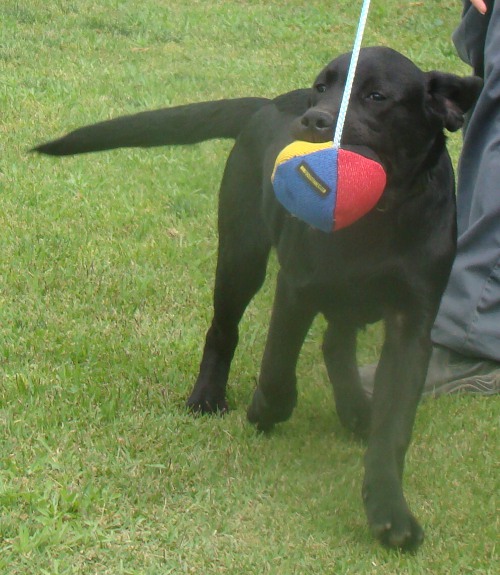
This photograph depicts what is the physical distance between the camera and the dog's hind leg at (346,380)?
3.44m

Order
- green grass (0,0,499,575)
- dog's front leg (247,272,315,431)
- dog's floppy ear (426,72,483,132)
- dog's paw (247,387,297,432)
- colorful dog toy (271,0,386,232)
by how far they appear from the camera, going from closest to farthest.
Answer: colorful dog toy (271,0,386,232) → green grass (0,0,499,575) → dog's floppy ear (426,72,483,132) → dog's front leg (247,272,315,431) → dog's paw (247,387,297,432)

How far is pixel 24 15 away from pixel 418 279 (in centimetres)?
685

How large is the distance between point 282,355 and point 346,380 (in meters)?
0.44

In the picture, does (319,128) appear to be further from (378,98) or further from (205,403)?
(205,403)

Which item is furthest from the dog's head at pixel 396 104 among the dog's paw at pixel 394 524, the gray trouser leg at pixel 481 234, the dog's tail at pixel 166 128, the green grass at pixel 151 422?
the gray trouser leg at pixel 481 234

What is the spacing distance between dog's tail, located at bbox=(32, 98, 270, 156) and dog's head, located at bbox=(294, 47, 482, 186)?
1.83 feet

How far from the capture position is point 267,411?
10.8 ft

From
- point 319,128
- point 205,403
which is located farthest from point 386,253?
point 205,403

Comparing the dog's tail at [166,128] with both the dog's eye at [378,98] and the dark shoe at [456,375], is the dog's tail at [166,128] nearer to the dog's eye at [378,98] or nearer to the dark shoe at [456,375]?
the dog's eye at [378,98]

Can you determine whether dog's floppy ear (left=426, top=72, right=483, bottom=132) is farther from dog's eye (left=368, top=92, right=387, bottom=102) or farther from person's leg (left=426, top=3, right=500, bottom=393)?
person's leg (left=426, top=3, right=500, bottom=393)

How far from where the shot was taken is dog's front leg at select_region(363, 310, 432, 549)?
2.75m

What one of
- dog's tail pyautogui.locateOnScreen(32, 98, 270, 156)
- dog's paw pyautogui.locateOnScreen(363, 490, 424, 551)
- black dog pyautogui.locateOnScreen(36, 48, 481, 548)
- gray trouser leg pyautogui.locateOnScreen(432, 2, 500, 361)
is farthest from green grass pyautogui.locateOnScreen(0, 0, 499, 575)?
dog's tail pyautogui.locateOnScreen(32, 98, 270, 156)

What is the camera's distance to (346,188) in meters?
2.50

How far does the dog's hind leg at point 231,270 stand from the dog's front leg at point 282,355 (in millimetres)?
267
